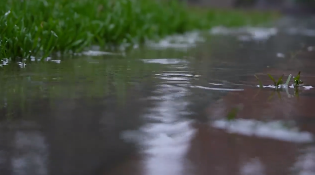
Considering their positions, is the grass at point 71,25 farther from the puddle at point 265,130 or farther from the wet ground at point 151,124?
the puddle at point 265,130

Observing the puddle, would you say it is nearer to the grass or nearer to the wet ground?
the wet ground

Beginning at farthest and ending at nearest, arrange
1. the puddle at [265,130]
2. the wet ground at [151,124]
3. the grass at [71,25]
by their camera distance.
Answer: the grass at [71,25] < the puddle at [265,130] < the wet ground at [151,124]

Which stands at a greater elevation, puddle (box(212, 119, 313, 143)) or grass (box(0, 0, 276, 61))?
grass (box(0, 0, 276, 61))

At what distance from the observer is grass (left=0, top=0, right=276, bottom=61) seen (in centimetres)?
255

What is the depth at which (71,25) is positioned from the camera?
10.5ft

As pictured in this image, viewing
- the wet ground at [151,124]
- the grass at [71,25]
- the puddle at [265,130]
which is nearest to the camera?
the wet ground at [151,124]

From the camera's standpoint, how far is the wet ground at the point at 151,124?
0.94 m

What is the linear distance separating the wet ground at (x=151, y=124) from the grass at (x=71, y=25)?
18.2 inches

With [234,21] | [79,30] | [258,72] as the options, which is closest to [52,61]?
[79,30]

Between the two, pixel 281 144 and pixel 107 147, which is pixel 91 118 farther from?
pixel 281 144

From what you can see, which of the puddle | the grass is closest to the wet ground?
the puddle

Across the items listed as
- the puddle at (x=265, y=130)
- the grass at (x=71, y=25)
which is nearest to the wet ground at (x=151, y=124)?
the puddle at (x=265, y=130)

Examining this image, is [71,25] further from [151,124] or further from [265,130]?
[265,130]

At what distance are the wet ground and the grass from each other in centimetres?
46
